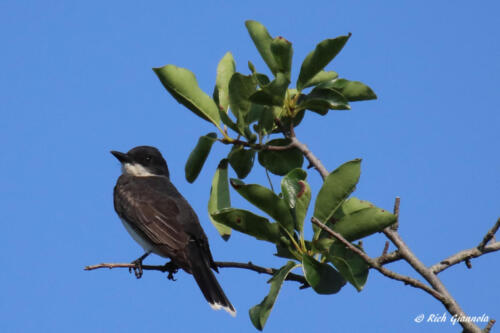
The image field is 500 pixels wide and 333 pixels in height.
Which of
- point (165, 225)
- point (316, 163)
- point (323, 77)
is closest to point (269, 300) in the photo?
point (316, 163)

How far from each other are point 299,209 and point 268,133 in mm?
787

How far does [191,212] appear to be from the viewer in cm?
751

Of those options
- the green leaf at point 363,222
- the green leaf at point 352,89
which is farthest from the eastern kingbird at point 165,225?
the green leaf at point 363,222

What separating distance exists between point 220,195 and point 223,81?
81cm

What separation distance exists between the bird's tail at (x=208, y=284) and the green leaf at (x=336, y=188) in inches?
110

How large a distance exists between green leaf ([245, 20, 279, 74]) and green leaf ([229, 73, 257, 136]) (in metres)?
0.18

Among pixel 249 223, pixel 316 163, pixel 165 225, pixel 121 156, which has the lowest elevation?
pixel 249 223

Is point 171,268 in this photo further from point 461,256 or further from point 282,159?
point 461,256

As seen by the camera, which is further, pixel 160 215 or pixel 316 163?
pixel 160 215

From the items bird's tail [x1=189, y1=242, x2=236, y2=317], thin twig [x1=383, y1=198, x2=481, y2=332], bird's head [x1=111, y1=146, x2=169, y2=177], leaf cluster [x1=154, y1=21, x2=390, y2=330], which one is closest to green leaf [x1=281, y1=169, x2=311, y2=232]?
leaf cluster [x1=154, y1=21, x2=390, y2=330]

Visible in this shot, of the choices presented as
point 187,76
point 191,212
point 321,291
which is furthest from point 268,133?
point 191,212

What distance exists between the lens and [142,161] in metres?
8.85

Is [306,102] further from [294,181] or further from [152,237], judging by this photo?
[152,237]

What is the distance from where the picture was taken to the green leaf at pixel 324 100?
154 inches
